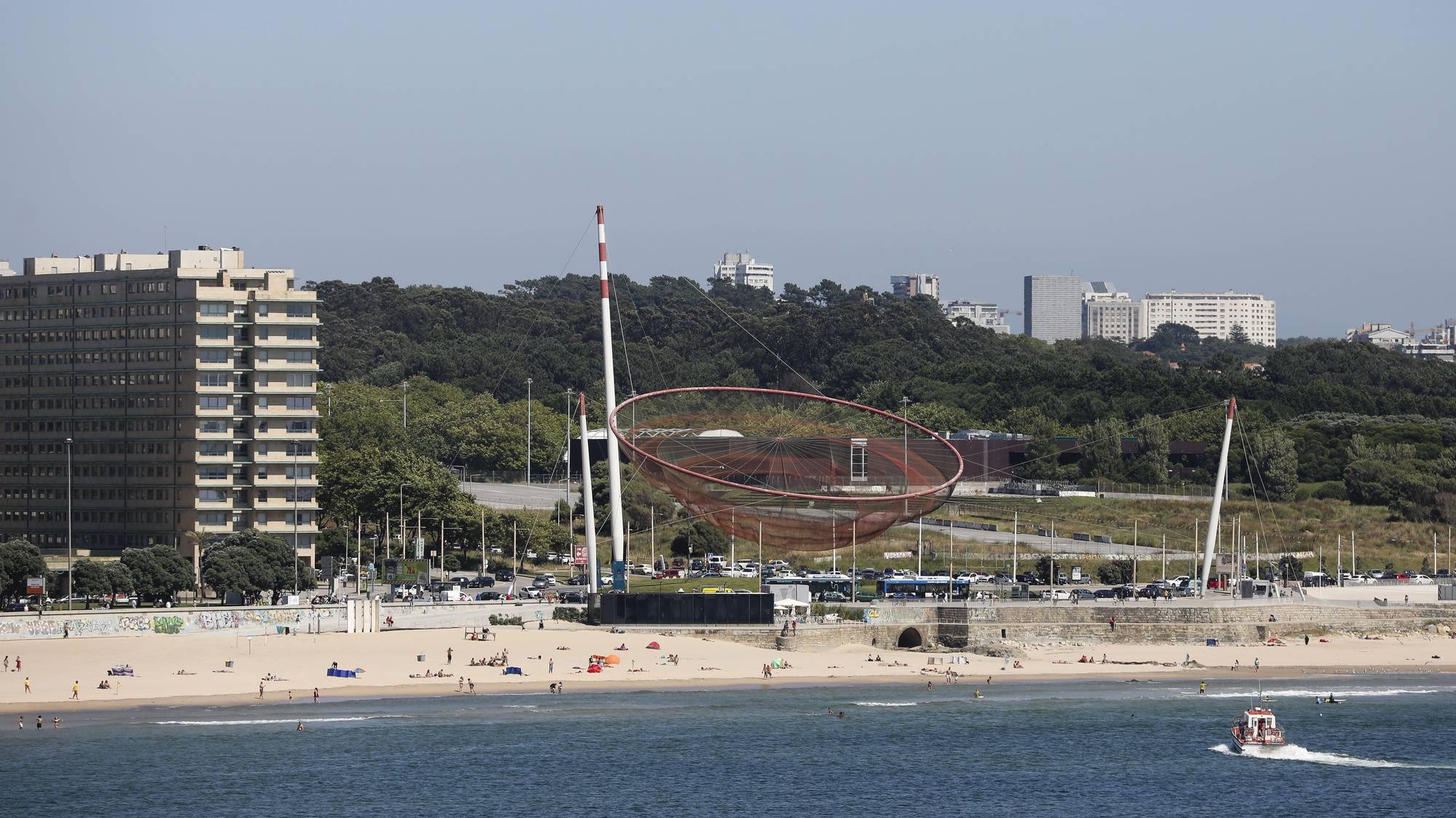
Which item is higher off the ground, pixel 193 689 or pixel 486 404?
pixel 486 404

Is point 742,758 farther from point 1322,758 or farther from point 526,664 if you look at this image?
point 1322,758

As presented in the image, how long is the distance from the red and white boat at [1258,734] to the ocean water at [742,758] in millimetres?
603

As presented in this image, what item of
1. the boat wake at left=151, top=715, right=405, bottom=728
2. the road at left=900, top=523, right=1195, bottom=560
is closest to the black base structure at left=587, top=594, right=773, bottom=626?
the boat wake at left=151, top=715, right=405, bottom=728

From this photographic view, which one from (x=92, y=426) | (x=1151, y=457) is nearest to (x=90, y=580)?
(x=92, y=426)

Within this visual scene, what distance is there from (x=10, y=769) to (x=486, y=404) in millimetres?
96107

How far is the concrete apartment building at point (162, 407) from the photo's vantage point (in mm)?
102938

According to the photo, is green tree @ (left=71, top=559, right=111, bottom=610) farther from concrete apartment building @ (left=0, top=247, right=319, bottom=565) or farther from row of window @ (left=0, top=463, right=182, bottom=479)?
row of window @ (left=0, top=463, right=182, bottom=479)

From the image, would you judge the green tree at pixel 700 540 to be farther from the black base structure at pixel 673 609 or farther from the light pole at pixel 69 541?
the light pole at pixel 69 541

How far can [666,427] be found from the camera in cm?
8506

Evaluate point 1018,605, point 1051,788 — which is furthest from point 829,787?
point 1018,605

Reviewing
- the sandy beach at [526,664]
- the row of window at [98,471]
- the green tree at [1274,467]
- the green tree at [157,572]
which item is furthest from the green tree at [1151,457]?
the green tree at [157,572]

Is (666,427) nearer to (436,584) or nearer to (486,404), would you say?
(436,584)

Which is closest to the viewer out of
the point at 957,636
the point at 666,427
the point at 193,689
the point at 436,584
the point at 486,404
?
the point at 193,689

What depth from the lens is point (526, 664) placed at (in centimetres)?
8044
